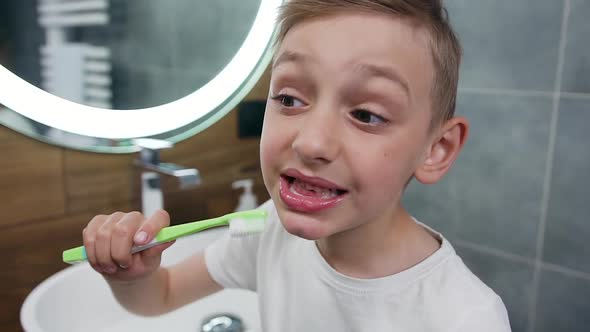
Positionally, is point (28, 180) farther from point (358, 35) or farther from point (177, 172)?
point (358, 35)

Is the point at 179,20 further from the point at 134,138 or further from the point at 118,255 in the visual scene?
the point at 118,255

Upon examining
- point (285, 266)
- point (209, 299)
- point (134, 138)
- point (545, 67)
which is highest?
point (545, 67)

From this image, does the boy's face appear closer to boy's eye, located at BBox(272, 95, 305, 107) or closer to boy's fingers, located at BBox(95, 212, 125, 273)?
boy's eye, located at BBox(272, 95, 305, 107)

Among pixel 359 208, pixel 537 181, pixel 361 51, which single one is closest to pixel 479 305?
pixel 359 208

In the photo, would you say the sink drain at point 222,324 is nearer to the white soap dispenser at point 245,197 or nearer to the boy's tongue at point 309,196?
the white soap dispenser at point 245,197

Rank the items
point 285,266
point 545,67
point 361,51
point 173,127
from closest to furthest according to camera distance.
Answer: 1. point 361,51
2. point 285,266
3. point 545,67
4. point 173,127

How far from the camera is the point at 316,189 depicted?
0.50 m

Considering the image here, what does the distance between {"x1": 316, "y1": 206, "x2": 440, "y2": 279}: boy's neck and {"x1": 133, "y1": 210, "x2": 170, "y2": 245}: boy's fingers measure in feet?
0.72

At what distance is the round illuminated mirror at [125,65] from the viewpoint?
31.4 inches

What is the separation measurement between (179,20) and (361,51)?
674 mm

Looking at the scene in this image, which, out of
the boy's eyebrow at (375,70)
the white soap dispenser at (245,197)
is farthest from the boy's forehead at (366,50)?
the white soap dispenser at (245,197)

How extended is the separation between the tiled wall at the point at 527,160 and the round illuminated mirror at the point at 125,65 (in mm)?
479

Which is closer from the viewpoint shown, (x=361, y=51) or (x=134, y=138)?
(x=361, y=51)

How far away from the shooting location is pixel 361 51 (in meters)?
0.47
